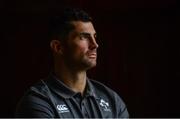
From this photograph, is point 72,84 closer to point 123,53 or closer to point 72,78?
point 72,78

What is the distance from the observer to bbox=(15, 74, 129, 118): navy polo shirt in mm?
1999

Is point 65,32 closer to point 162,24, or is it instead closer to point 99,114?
point 99,114

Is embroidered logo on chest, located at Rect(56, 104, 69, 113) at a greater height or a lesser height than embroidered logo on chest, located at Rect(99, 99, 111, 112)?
greater

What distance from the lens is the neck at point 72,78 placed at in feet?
7.06

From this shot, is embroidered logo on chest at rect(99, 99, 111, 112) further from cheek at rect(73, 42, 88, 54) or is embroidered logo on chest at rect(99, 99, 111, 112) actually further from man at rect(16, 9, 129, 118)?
cheek at rect(73, 42, 88, 54)

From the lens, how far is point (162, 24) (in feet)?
10.6

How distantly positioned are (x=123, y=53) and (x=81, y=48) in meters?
1.13

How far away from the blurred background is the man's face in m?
1.00

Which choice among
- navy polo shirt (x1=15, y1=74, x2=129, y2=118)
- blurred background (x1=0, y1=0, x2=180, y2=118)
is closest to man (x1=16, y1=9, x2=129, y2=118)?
navy polo shirt (x1=15, y1=74, x2=129, y2=118)

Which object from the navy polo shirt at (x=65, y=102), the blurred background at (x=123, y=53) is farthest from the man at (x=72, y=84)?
the blurred background at (x=123, y=53)

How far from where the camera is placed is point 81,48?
216 centimetres

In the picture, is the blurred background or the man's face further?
the blurred background

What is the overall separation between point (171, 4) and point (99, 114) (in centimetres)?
131

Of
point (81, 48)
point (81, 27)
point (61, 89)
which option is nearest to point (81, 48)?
point (81, 48)
